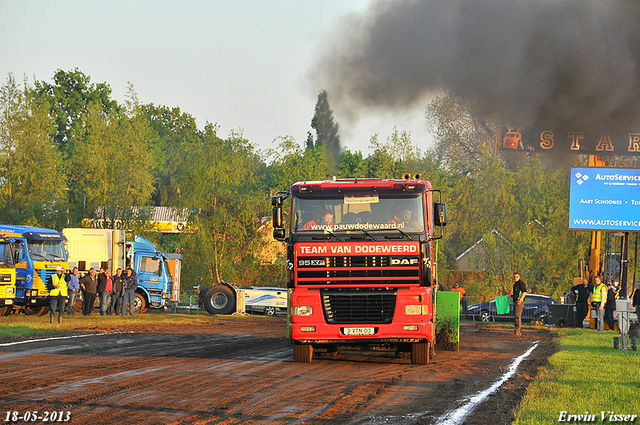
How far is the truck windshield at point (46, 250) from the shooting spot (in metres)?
27.9

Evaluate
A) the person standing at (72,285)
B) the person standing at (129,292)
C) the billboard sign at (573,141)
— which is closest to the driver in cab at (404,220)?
the billboard sign at (573,141)

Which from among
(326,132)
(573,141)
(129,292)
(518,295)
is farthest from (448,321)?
(129,292)

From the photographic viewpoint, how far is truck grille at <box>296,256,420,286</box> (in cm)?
1344

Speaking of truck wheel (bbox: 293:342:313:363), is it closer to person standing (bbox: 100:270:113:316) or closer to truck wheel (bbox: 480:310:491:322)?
person standing (bbox: 100:270:113:316)

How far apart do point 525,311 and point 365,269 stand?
21.7 metres

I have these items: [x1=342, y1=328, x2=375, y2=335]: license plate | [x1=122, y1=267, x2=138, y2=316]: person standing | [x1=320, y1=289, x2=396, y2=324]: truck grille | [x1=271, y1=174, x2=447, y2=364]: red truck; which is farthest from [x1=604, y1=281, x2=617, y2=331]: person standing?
[x1=122, y1=267, x2=138, y2=316]: person standing

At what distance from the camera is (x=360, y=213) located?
1383 centimetres

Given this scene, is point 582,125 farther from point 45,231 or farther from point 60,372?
point 45,231

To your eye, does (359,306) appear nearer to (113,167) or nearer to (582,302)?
(582,302)

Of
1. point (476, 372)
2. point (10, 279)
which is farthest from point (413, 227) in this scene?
point (10, 279)

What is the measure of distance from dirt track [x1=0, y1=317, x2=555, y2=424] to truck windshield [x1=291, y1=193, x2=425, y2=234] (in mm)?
2489

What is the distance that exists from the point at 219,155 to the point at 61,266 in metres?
12.7

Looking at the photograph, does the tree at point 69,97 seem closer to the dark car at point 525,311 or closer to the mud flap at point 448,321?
the dark car at point 525,311

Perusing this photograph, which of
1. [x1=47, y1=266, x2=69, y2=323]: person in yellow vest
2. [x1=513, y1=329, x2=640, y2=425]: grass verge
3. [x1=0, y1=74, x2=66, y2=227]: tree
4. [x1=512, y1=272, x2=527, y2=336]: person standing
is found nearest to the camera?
[x1=513, y1=329, x2=640, y2=425]: grass verge
